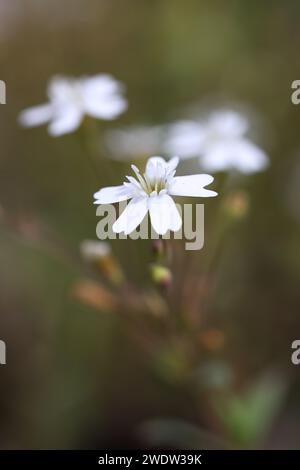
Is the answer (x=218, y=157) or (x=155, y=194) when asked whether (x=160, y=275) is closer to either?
(x=155, y=194)

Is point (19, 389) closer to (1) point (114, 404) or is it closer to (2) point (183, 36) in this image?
(1) point (114, 404)

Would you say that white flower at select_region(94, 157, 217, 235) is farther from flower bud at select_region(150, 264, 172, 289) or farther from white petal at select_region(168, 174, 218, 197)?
flower bud at select_region(150, 264, 172, 289)

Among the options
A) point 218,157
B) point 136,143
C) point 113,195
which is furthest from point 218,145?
point 113,195

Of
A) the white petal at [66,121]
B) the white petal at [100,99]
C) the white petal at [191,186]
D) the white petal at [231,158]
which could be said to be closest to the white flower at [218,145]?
the white petal at [231,158]

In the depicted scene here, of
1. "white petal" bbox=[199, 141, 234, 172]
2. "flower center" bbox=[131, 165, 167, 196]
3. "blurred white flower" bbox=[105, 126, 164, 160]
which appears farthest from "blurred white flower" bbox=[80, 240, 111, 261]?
"blurred white flower" bbox=[105, 126, 164, 160]

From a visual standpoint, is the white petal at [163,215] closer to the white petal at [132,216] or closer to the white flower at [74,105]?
the white petal at [132,216]
